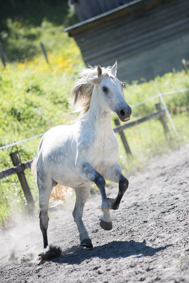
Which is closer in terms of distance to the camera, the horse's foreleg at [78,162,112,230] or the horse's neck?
the horse's foreleg at [78,162,112,230]

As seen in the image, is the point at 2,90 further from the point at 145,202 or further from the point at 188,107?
the point at 145,202

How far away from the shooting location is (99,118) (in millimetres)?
4062

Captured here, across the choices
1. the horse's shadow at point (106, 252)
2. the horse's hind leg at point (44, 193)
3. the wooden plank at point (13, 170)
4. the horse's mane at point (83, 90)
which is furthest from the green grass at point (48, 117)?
the horse's mane at point (83, 90)

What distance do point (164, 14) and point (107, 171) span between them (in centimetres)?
1291

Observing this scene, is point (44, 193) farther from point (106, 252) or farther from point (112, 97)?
point (112, 97)

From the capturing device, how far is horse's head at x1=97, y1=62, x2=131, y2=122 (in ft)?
11.8

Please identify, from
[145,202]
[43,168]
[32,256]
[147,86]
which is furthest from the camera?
[147,86]

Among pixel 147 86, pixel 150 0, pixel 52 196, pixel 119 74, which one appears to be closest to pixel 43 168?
pixel 52 196

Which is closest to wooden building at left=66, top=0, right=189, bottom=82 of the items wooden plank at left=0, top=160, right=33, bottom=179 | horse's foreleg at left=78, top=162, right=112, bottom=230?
wooden plank at left=0, top=160, right=33, bottom=179

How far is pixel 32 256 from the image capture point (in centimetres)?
454

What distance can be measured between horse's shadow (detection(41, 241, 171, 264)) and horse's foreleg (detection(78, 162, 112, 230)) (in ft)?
0.82

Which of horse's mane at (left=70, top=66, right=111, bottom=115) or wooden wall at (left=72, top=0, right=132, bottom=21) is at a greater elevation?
wooden wall at (left=72, top=0, right=132, bottom=21)

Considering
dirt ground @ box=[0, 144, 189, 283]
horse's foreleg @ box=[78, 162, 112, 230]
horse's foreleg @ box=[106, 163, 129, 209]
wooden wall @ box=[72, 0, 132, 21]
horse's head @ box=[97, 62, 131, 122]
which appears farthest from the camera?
wooden wall @ box=[72, 0, 132, 21]

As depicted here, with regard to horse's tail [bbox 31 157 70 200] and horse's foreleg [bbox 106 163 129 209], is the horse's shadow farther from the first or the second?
horse's tail [bbox 31 157 70 200]
